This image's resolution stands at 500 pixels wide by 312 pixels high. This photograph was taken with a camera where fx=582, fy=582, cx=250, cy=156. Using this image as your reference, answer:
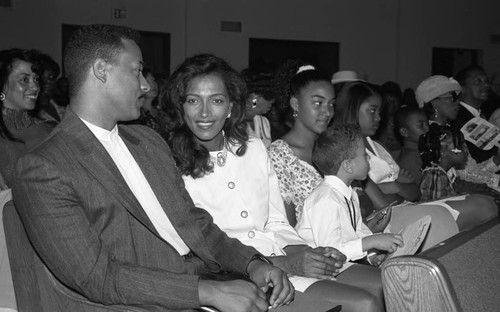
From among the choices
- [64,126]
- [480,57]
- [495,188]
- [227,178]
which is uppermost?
[480,57]

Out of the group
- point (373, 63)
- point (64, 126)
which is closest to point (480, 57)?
point (373, 63)

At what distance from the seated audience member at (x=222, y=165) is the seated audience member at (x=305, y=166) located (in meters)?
0.47

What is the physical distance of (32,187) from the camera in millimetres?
1665

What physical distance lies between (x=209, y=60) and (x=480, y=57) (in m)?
10.7

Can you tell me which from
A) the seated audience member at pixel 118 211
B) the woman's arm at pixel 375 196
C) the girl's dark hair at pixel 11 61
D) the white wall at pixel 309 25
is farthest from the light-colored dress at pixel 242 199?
the white wall at pixel 309 25

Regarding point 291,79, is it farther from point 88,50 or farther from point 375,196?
point 88,50

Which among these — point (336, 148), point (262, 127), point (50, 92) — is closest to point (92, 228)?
point (336, 148)

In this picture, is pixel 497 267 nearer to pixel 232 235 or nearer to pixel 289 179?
pixel 232 235

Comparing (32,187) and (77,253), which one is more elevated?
(32,187)

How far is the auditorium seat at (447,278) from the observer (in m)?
0.94

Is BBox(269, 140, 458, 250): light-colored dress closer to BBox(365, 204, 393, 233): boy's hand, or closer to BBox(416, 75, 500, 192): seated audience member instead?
BBox(365, 204, 393, 233): boy's hand

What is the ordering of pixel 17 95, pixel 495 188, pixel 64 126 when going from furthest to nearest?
pixel 495 188
pixel 17 95
pixel 64 126

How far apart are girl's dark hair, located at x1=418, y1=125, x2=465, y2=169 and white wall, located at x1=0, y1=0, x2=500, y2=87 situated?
6.03 metres

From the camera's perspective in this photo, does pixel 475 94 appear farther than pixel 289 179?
Yes
